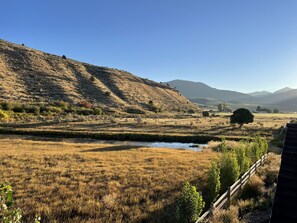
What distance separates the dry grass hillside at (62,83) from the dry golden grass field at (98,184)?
60828 millimetres

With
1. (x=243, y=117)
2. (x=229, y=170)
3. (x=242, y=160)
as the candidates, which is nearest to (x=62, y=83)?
(x=243, y=117)

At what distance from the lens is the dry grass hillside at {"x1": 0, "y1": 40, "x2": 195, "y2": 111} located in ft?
281

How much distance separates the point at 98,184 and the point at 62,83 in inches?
3597

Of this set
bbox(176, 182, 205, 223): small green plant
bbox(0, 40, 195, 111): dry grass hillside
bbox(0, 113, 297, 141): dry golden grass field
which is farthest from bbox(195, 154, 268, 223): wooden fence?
bbox(0, 40, 195, 111): dry grass hillside

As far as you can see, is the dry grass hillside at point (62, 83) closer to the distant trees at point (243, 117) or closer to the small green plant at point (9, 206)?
the distant trees at point (243, 117)

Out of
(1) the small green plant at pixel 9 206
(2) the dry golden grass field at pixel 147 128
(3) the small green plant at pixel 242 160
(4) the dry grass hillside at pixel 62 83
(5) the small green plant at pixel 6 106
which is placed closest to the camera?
(1) the small green plant at pixel 9 206

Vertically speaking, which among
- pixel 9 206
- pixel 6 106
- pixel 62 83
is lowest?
pixel 9 206

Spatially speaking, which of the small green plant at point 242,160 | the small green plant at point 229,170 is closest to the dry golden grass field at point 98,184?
the small green plant at point 229,170

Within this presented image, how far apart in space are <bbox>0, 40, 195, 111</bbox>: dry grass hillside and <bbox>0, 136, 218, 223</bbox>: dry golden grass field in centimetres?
6083

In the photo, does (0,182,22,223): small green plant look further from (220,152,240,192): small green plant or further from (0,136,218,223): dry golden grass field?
(220,152,240,192): small green plant

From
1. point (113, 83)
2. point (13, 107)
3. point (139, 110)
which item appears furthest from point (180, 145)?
point (113, 83)

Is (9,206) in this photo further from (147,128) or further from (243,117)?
(243,117)

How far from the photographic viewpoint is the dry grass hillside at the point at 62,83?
281ft

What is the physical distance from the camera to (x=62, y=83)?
328 feet
